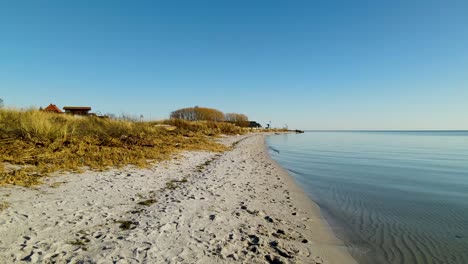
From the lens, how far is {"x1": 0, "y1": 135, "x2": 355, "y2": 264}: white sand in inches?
117

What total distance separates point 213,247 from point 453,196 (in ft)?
24.4

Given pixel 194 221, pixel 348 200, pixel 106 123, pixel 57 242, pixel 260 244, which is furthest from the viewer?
pixel 106 123

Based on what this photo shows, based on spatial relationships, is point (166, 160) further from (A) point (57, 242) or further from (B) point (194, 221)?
(A) point (57, 242)

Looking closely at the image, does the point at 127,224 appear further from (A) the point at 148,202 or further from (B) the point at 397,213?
(B) the point at 397,213

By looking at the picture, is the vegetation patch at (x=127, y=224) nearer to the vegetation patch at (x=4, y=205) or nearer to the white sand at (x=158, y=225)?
the white sand at (x=158, y=225)

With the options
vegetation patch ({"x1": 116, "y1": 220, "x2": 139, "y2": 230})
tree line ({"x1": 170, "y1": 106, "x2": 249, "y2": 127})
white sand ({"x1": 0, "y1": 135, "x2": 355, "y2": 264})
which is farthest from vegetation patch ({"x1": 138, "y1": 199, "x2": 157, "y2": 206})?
tree line ({"x1": 170, "y1": 106, "x2": 249, "y2": 127})

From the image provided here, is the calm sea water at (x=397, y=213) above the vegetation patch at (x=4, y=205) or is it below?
below

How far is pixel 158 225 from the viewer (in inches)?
150

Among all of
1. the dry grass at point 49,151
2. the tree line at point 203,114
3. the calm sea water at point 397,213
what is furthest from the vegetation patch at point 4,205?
the tree line at point 203,114

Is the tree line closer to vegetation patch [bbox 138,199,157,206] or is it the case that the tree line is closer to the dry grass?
the dry grass

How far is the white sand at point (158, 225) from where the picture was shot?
2.97 m

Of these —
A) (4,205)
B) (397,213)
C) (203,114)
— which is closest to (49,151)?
(4,205)

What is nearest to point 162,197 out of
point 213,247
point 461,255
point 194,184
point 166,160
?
point 194,184

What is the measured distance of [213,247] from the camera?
3.25m
